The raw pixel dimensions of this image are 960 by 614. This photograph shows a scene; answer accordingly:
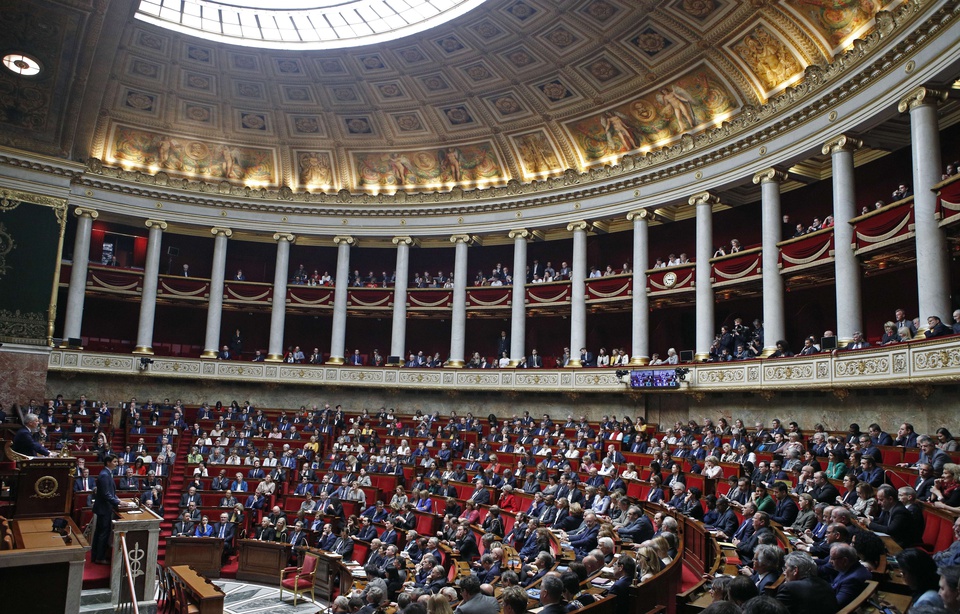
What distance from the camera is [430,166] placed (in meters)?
30.7

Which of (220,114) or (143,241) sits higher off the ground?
(220,114)

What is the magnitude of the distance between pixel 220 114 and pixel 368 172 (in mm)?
6586

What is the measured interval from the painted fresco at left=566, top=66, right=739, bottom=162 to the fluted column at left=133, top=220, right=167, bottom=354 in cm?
1751

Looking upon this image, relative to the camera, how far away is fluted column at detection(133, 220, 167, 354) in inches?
1121

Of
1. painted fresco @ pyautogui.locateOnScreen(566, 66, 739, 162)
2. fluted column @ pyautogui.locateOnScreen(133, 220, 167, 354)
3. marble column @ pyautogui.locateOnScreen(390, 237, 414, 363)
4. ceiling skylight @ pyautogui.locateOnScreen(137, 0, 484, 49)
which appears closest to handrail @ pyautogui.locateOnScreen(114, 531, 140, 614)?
painted fresco @ pyautogui.locateOnScreen(566, 66, 739, 162)

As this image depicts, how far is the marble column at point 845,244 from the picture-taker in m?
17.8

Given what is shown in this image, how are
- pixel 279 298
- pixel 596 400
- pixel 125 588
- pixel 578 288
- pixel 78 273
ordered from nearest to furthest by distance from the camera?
pixel 125 588, pixel 596 400, pixel 578 288, pixel 78 273, pixel 279 298

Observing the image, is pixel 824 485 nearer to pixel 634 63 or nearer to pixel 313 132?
pixel 634 63

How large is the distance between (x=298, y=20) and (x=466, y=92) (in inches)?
269

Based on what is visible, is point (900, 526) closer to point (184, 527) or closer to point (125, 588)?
point (125, 588)

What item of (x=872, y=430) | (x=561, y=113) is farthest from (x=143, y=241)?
(x=872, y=430)

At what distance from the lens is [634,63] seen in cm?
2395

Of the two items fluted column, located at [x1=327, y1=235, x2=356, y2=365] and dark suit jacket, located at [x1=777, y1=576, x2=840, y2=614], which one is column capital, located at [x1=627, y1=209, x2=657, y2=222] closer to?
fluted column, located at [x1=327, y1=235, x2=356, y2=365]

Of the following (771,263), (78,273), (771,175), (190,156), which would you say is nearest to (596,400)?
(771,263)
